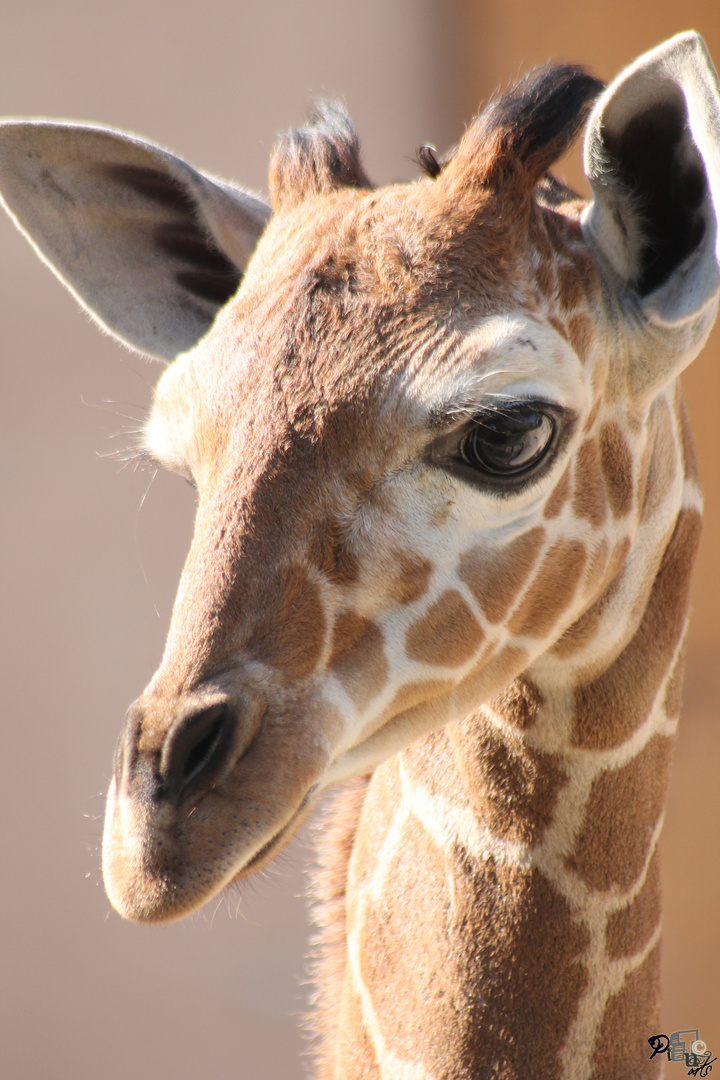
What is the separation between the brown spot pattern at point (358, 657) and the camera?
109cm

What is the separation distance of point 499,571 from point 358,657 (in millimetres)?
220

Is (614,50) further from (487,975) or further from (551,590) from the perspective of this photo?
(487,975)

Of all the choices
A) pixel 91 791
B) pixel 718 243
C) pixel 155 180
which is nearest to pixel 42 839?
pixel 91 791

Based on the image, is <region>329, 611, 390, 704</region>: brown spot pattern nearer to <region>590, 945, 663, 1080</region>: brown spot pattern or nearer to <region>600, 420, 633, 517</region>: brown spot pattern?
<region>600, 420, 633, 517</region>: brown spot pattern

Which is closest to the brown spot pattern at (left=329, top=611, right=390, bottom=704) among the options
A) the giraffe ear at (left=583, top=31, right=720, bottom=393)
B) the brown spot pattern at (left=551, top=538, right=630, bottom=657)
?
the brown spot pattern at (left=551, top=538, right=630, bottom=657)

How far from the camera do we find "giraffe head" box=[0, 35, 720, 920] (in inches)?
39.5

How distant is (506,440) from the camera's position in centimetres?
112

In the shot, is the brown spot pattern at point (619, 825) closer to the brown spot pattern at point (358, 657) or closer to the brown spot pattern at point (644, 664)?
the brown spot pattern at point (644, 664)

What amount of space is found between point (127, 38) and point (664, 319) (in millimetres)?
2683

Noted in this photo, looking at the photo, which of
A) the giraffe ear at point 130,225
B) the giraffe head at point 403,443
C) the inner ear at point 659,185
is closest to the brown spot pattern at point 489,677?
the giraffe head at point 403,443

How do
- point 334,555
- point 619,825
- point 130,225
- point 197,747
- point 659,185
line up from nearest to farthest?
1. point 197,747
2. point 334,555
3. point 659,185
4. point 619,825
5. point 130,225

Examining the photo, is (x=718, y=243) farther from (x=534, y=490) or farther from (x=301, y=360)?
(x=301, y=360)

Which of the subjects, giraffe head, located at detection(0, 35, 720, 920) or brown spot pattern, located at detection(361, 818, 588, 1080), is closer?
giraffe head, located at detection(0, 35, 720, 920)

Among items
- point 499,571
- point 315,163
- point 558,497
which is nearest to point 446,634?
point 499,571
